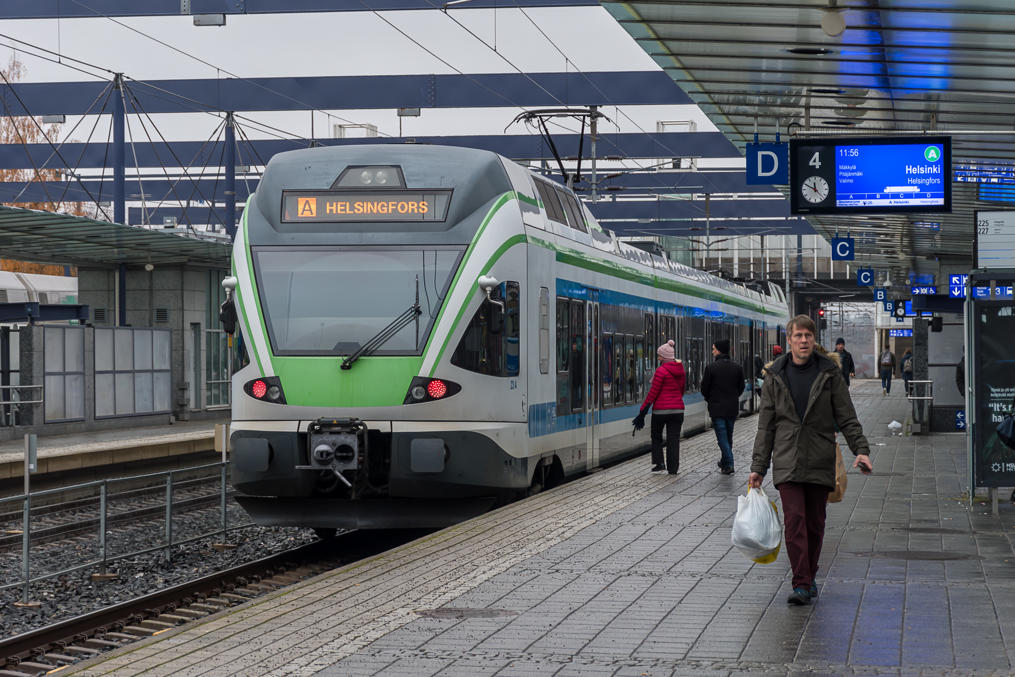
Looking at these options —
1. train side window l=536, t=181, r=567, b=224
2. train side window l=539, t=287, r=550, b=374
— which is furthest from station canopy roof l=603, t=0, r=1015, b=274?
train side window l=539, t=287, r=550, b=374

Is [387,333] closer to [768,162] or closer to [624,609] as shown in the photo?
[624,609]

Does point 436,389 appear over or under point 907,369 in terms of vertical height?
over

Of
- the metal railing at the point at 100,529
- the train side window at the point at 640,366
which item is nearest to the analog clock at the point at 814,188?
the train side window at the point at 640,366

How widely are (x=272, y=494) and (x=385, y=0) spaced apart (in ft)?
49.5

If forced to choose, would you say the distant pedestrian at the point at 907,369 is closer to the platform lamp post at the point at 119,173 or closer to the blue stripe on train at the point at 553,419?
the platform lamp post at the point at 119,173

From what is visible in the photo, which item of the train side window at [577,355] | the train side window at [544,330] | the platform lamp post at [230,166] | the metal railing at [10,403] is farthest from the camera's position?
the platform lamp post at [230,166]

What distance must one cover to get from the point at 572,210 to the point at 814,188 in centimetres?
285

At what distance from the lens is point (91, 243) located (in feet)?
82.5

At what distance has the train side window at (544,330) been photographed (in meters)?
14.6

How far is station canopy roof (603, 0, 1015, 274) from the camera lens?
12562 mm

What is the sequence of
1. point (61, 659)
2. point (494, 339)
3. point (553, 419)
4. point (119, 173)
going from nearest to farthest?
1. point (61, 659)
2. point (494, 339)
3. point (553, 419)
4. point (119, 173)

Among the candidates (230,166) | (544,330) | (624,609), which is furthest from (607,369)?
(230,166)

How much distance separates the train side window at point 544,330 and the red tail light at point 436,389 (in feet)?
6.73

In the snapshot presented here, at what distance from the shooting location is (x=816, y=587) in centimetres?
873
